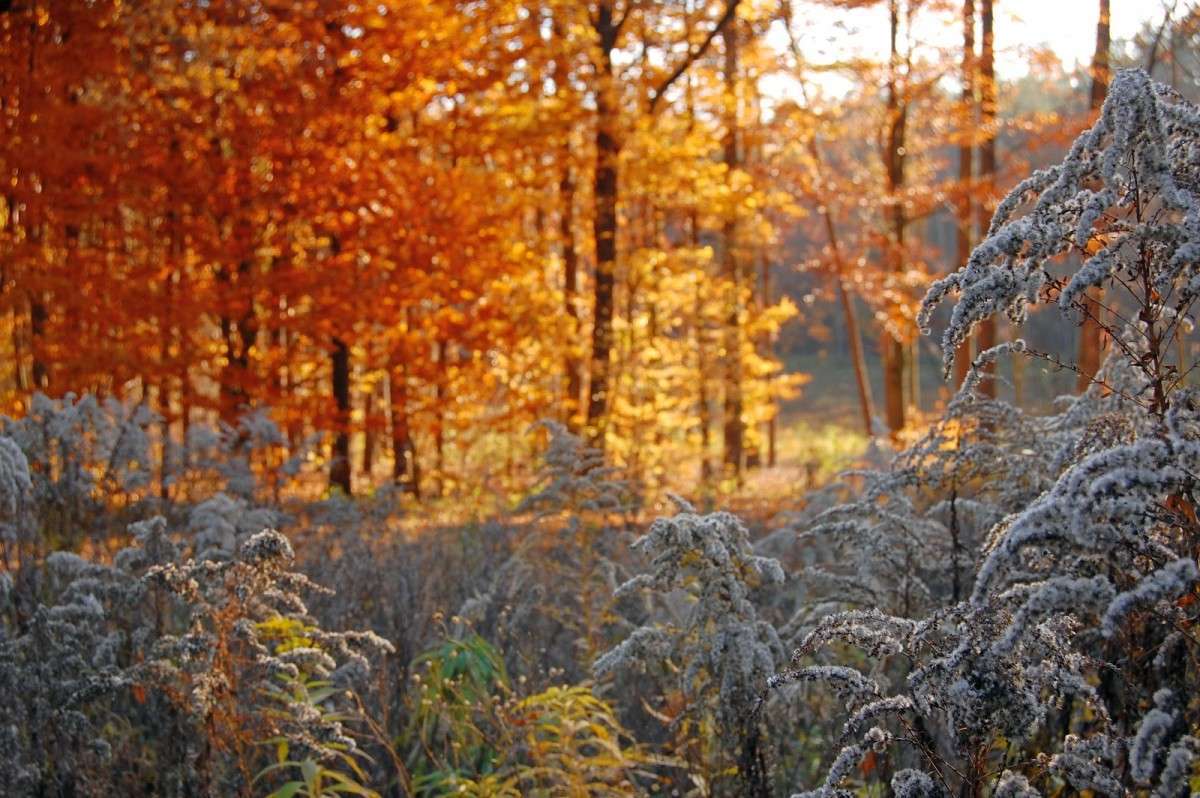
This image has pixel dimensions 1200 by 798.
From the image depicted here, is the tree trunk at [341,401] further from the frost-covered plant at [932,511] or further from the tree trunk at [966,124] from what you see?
the frost-covered plant at [932,511]

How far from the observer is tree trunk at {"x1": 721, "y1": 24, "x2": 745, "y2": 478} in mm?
13875

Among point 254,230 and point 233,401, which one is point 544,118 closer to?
point 254,230

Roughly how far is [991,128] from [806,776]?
11284 mm

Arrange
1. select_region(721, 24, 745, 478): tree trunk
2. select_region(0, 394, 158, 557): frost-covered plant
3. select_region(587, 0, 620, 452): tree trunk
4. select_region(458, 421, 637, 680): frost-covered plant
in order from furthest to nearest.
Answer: select_region(721, 24, 745, 478): tree trunk < select_region(587, 0, 620, 452): tree trunk < select_region(0, 394, 158, 557): frost-covered plant < select_region(458, 421, 637, 680): frost-covered plant

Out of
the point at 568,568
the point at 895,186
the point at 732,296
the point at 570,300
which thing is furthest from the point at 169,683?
the point at 895,186

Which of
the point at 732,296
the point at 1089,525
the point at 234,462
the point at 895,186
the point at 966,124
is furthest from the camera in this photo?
the point at 732,296

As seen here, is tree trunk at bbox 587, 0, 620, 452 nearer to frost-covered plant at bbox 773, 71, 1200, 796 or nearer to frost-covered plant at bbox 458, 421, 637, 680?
frost-covered plant at bbox 458, 421, 637, 680

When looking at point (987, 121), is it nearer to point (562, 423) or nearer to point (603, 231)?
point (603, 231)

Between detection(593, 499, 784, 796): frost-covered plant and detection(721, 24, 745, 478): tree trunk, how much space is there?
10.0m

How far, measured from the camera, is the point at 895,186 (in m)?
15.3

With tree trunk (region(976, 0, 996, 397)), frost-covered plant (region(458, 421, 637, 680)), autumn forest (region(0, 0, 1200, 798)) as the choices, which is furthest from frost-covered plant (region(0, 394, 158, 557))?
tree trunk (region(976, 0, 996, 397))

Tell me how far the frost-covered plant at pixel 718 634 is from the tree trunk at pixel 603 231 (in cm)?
888

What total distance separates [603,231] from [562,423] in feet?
15.5

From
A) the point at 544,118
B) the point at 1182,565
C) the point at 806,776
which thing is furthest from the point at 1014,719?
the point at 544,118
